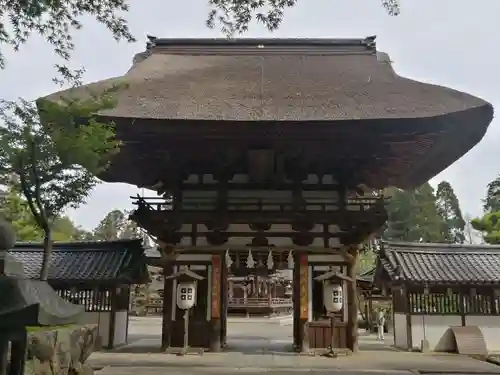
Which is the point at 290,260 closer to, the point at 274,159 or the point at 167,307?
the point at 274,159

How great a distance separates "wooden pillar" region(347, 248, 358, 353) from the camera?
10859mm

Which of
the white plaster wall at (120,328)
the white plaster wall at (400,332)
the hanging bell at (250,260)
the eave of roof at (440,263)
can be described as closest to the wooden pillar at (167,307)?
the hanging bell at (250,260)

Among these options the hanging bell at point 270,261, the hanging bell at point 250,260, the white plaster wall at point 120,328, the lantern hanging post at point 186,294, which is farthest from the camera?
Answer: the white plaster wall at point 120,328

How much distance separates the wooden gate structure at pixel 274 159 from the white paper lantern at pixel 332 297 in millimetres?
457

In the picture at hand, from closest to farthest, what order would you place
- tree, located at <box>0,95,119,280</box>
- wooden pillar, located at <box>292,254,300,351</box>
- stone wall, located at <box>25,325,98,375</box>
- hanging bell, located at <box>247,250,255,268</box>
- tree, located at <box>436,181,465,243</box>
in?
stone wall, located at <box>25,325,98,375</box> < tree, located at <box>0,95,119,280</box> < wooden pillar, located at <box>292,254,300,351</box> < hanging bell, located at <box>247,250,255,268</box> < tree, located at <box>436,181,465,243</box>

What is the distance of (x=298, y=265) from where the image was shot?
11109 mm

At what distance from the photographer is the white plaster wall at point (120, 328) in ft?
41.3

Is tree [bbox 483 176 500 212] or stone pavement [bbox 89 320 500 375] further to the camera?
tree [bbox 483 176 500 212]

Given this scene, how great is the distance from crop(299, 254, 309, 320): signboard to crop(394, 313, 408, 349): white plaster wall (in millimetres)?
3174

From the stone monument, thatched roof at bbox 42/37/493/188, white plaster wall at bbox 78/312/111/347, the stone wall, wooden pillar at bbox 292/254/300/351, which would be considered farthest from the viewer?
white plaster wall at bbox 78/312/111/347

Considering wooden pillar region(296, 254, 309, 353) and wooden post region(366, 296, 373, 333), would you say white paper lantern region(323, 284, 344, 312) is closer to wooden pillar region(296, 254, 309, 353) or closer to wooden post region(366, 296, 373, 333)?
wooden pillar region(296, 254, 309, 353)

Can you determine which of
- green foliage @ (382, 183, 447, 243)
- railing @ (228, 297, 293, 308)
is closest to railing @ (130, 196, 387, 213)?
railing @ (228, 297, 293, 308)

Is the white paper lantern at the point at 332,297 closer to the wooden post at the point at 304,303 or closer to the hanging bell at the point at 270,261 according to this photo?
the wooden post at the point at 304,303

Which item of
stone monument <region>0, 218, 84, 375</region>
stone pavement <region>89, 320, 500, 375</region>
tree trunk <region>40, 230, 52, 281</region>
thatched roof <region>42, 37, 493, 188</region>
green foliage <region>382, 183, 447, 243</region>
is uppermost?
green foliage <region>382, 183, 447, 243</region>
